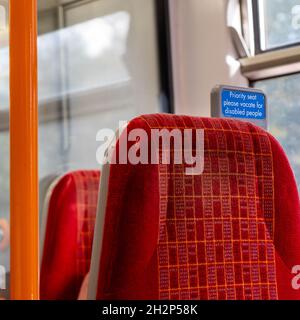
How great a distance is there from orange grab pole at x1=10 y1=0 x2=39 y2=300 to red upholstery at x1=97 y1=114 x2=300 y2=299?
21cm

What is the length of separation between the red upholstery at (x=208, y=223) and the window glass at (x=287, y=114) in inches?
44.4

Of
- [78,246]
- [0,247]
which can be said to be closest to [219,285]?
[0,247]

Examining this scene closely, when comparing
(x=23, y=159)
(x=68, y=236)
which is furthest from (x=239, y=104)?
(x=68, y=236)

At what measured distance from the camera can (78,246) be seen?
1724 millimetres

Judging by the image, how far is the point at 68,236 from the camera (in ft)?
5.58

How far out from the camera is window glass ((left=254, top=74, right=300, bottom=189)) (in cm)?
209

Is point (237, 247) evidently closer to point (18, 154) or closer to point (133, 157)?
point (133, 157)

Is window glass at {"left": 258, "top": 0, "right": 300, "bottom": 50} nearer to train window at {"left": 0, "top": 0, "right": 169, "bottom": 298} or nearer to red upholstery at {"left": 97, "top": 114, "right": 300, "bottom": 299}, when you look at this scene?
train window at {"left": 0, "top": 0, "right": 169, "bottom": 298}

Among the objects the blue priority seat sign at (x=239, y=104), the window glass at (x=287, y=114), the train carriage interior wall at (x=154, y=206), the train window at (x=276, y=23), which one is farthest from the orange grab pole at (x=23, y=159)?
the train window at (x=276, y=23)

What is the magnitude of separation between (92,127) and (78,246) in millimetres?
735

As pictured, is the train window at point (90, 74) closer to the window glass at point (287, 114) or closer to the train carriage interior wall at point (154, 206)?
the train carriage interior wall at point (154, 206)

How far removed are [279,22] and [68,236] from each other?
1132 mm

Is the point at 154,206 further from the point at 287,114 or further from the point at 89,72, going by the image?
the point at 89,72

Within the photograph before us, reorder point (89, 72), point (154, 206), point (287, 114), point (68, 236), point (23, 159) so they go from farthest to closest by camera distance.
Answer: point (89, 72)
point (287, 114)
point (68, 236)
point (154, 206)
point (23, 159)
